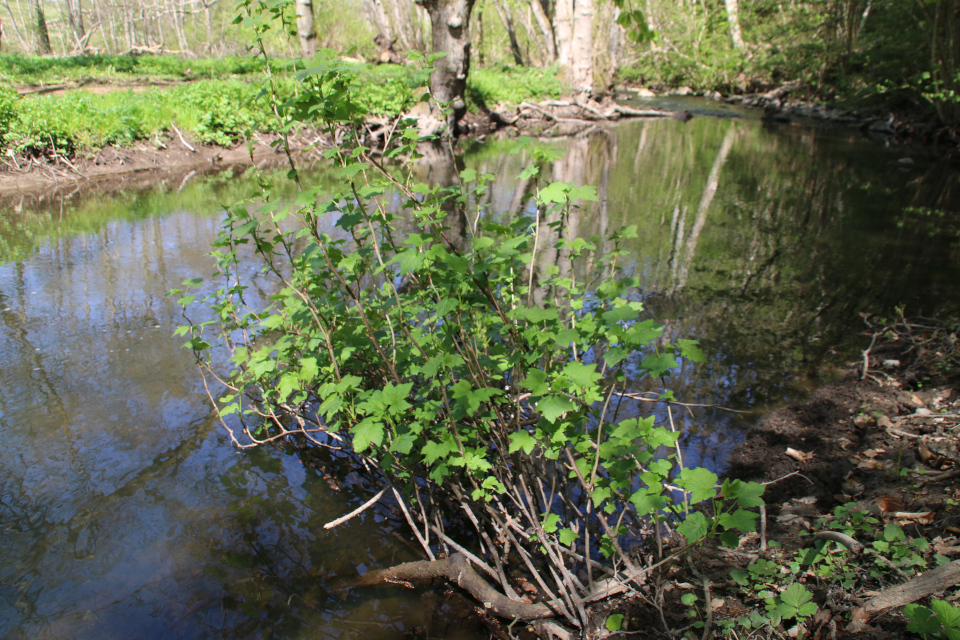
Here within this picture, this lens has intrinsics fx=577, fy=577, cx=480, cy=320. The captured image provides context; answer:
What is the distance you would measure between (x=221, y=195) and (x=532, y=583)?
27.7 feet

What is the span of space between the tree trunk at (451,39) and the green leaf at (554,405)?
491 inches

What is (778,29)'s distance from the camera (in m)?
25.0

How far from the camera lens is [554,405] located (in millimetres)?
1734

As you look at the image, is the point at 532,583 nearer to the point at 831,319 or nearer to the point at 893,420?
the point at 893,420

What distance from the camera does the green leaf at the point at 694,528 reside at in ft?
5.49

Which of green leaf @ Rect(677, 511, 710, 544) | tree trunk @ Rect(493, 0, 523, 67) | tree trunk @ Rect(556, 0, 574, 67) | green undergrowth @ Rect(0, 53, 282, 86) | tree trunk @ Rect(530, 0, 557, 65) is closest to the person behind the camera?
green leaf @ Rect(677, 511, 710, 544)

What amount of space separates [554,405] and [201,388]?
3148mm

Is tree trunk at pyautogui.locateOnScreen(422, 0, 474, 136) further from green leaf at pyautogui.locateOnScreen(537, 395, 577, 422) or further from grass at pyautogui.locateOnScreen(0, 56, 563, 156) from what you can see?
green leaf at pyautogui.locateOnScreen(537, 395, 577, 422)

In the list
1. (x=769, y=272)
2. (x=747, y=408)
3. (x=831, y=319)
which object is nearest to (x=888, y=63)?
(x=769, y=272)

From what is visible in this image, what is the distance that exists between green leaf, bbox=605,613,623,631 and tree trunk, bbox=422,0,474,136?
1260 cm

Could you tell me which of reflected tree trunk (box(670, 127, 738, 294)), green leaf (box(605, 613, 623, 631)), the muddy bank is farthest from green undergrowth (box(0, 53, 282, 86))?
green leaf (box(605, 613, 623, 631))

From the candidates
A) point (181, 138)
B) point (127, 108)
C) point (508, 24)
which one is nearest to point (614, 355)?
point (127, 108)

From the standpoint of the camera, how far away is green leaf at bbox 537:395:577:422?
67.1 inches

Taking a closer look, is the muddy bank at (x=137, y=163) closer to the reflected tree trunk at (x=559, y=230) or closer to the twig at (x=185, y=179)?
the twig at (x=185, y=179)
